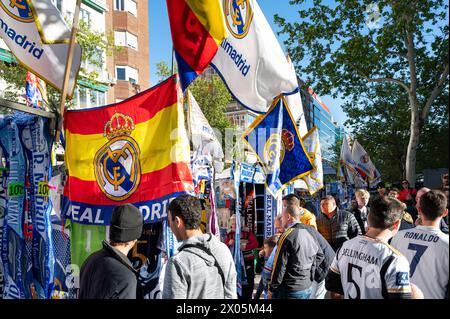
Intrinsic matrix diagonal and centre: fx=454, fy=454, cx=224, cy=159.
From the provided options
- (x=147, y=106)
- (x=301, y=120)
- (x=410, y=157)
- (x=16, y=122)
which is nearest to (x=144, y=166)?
(x=147, y=106)

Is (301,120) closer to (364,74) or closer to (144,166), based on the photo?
(144,166)

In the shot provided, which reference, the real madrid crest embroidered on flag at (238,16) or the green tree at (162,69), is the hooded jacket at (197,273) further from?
the green tree at (162,69)

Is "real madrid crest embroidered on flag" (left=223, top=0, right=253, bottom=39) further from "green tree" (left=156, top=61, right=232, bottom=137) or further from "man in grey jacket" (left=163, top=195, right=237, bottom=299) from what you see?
"green tree" (left=156, top=61, right=232, bottom=137)

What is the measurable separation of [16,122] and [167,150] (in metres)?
1.50

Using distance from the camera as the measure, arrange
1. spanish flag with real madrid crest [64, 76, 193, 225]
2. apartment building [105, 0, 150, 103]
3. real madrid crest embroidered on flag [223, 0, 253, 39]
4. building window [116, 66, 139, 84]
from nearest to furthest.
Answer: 1. spanish flag with real madrid crest [64, 76, 193, 225]
2. real madrid crest embroidered on flag [223, 0, 253, 39]
3. apartment building [105, 0, 150, 103]
4. building window [116, 66, 139, 84]

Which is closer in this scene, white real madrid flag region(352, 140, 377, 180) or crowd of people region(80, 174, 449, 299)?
crowd of people region(80, 174, 449, 299)

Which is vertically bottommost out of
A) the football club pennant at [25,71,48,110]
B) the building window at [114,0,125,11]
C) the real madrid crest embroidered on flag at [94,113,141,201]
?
the real madrid crest embroidered on flag at [94,113,141,201]

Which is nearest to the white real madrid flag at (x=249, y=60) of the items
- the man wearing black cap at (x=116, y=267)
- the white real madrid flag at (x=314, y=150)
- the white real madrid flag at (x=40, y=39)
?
the white real madrid flag at (x=40, y=39)

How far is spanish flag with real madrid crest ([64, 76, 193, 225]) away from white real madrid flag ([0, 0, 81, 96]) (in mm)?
437

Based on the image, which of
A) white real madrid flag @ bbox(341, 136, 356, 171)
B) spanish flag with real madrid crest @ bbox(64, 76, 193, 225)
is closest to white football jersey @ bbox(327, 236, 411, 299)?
spanish flag with real madrid crest @ bbox(64, 76, 193, 225)

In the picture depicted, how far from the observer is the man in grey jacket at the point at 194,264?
2.88 m

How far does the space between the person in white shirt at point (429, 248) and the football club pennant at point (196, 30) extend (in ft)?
7.74

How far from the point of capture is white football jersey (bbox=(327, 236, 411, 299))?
2979 mm

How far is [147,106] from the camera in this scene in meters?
4.18
